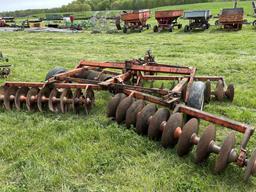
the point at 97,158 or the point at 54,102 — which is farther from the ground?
the point at 54,102

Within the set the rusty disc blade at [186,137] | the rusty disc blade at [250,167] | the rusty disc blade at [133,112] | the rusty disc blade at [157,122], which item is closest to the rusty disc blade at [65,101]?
the rusty disc blade at [133,112]

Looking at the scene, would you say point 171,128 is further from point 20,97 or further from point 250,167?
point 20,97

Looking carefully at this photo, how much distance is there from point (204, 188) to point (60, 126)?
2.20m

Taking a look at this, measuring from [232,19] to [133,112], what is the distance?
1445 cm

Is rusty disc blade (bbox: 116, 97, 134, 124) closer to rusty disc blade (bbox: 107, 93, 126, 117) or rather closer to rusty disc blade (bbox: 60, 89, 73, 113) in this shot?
→ rusty disc blade (bbox: 107, 93, 126, 117)

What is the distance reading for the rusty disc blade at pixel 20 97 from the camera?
506 centimetres

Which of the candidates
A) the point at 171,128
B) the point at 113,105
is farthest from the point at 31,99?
the point at 171,128

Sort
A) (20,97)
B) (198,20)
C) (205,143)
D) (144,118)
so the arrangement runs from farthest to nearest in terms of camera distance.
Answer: (198,20), (20,97), (144,118), (205,143)

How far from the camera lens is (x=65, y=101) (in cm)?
481

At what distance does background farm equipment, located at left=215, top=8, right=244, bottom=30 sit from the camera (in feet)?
55.0

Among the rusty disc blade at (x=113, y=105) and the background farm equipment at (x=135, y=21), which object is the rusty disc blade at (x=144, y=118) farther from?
the background farm equipment at (x=135, y=21)

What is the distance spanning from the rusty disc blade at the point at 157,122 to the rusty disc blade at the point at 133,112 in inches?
13.1

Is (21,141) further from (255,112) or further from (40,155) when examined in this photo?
(255,112)

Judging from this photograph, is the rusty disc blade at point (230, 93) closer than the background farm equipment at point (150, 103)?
No
